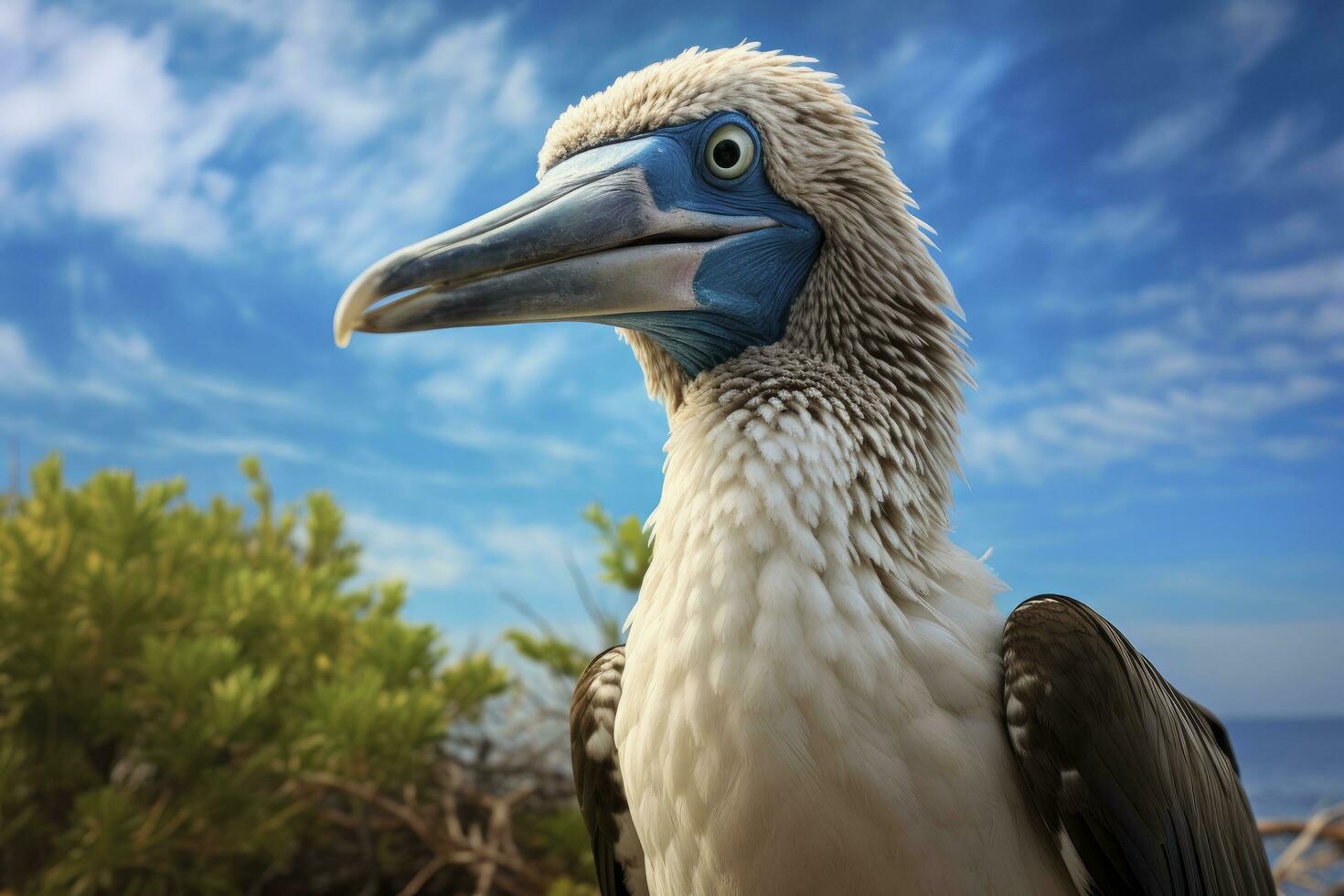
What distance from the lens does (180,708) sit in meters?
3.96

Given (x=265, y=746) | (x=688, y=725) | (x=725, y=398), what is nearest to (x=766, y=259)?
(x=725, y=398)

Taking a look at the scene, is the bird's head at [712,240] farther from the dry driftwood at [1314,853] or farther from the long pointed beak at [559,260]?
the dry driftwood at [1314,853]

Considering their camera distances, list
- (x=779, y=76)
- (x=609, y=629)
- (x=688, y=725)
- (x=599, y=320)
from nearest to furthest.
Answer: (x=688, y=725), (x=599, y=320), (x=779, y=76), (x=609, y=629)

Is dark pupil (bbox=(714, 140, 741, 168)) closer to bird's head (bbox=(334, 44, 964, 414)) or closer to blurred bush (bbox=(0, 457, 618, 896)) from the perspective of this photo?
bird's head (bbox=(334, 44, 964, 414))

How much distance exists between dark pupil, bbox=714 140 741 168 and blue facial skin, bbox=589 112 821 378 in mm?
28

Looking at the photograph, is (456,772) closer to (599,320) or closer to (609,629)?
(609,629)

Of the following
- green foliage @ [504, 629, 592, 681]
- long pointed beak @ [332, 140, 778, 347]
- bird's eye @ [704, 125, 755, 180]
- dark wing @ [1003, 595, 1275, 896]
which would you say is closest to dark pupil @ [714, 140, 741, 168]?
bird's eye @ [704, 125, 755, 180]

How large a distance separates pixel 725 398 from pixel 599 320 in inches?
12.4

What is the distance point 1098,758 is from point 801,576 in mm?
581

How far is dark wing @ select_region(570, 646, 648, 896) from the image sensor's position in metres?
Result: 2.10

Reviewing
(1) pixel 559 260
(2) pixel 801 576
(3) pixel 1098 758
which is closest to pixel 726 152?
(1) pixel 559 260

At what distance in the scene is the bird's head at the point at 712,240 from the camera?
1848 mm

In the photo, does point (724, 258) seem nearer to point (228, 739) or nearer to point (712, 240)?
point (712, 240)

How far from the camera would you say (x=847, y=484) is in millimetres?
1773
